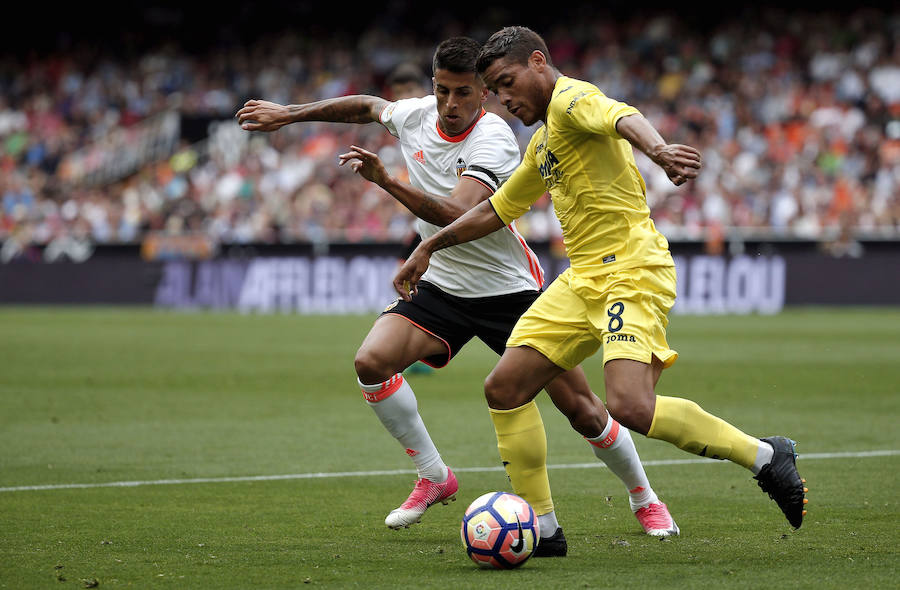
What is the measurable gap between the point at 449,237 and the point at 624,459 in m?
1.34

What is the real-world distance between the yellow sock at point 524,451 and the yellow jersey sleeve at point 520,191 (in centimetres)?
91

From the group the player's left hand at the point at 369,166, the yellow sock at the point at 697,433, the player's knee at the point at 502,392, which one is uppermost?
the player's left hand at the point at 369,166

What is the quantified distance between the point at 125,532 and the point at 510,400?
6.13 ft

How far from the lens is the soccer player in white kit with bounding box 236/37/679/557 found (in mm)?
6051

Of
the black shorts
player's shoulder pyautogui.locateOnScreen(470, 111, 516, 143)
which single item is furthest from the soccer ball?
player's shoulder pyautogui.locateOnScreen(470, 111, 516, 143)

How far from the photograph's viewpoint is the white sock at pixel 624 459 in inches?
236

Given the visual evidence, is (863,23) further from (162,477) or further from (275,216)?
(162,477)

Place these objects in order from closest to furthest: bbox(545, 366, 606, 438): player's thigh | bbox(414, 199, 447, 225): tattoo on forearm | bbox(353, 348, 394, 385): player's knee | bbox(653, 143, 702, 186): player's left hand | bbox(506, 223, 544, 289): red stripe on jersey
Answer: bbox(653, 143, 702, 186): player's left hand → bbox(545, 366, 606, 438): player's thigh → bbox(414, 199, 447, 225): tattoo on forearm → bbox(353, 348, 394, 385): player's knee → bbox(506, 223, 544, 289): red stripe on jersey

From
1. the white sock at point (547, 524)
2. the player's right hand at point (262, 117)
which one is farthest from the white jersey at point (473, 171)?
the white sock at point (547, 524)

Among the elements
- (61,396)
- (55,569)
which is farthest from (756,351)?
(55,569)

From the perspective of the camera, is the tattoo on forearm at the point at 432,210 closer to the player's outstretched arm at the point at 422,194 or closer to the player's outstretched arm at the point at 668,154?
the player's outstretched arm at the point at 422,194

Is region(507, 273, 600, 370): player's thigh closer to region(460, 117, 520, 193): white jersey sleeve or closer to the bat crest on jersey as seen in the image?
region(460, 117, 520, 193): white jersey sleeve

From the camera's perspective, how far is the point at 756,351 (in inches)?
649

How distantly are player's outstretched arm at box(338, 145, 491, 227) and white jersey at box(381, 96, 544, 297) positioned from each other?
0.39 feet
